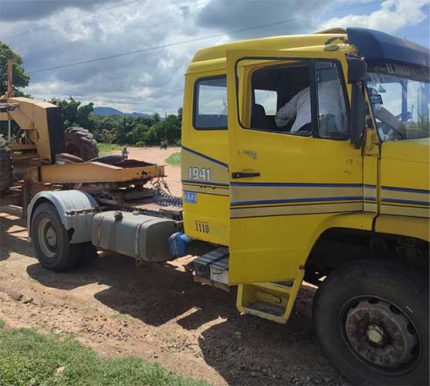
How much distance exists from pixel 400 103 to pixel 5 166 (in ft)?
22.1

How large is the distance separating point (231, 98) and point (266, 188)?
0.83m

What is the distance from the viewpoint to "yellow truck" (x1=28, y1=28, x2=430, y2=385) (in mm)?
3684

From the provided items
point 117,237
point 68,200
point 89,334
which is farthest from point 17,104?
point 89,334

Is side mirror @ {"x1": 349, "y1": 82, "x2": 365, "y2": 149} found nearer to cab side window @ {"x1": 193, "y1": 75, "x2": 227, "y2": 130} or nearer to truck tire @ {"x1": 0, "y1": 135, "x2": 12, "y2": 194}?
cab side window @ {"x1": 193, "y1": 75, "x2": 227, "y2": 130}

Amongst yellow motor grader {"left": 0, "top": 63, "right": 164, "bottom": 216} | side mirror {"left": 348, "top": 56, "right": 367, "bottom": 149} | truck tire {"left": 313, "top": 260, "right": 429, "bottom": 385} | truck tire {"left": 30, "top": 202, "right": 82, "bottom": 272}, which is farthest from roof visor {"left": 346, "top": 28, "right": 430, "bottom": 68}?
truck tire {"left": 30, "top": 202, "right": 82, "bottom": 272}

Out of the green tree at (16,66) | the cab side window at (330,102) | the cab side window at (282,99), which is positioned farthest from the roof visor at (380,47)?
the green tree at (16,66)

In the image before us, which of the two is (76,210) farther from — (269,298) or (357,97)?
(357,97)

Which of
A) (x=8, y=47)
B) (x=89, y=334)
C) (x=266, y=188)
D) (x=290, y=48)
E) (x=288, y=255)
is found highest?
(x=8, y=47)

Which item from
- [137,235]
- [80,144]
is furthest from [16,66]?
[137,235]

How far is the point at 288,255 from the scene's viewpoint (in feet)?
13.7

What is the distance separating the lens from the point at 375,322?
3.76 metres

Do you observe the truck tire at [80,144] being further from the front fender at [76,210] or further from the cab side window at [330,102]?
the cab side window at [330,102]

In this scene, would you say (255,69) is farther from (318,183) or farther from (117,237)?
(117,237)

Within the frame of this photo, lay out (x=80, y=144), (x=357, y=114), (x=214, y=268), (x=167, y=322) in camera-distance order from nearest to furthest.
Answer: (x=357, y=114)
(x=214, y=268)
(x=167, y=322)
(x=80, y=144)
